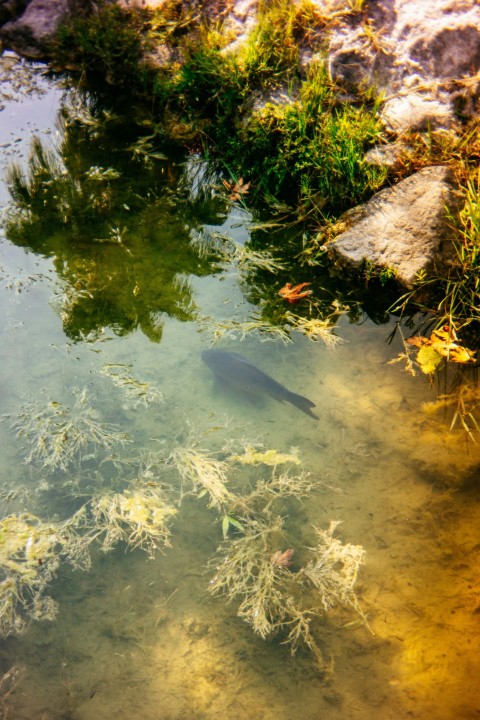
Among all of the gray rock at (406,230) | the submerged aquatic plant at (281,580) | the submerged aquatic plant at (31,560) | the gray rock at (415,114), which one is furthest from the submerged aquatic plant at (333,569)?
the gray rock at (415,114)

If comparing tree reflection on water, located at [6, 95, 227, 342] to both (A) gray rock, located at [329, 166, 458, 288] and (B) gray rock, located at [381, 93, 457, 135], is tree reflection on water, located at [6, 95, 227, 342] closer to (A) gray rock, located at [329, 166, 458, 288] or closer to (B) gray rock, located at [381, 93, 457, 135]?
(A) gray rock, located at [329, 166, 458, 288]

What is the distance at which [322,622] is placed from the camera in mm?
2842

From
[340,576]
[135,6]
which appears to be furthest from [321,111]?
[340,576]

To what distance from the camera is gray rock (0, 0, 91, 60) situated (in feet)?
23.3

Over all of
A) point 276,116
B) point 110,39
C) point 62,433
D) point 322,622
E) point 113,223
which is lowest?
point 322,622

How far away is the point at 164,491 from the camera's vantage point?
3.38m

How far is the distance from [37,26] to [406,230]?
638 cm

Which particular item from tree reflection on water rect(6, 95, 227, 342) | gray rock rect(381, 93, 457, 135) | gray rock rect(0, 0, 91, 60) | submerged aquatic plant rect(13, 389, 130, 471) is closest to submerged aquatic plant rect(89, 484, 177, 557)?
submerged aquatic plant rect(13, 389, 130, 471)

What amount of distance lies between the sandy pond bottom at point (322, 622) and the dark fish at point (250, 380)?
90 mm

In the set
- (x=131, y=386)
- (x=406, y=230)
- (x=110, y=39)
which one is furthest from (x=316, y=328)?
(x=110, y=39)

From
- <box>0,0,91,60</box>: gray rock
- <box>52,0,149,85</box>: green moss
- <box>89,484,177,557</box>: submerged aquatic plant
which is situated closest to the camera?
<box>89,484,177,557</box>: submerged aquatic plant

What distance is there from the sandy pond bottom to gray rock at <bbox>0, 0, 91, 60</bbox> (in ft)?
21.1

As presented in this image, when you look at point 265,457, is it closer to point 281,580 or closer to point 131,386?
point 281,580

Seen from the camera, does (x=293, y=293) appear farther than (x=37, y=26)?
No
